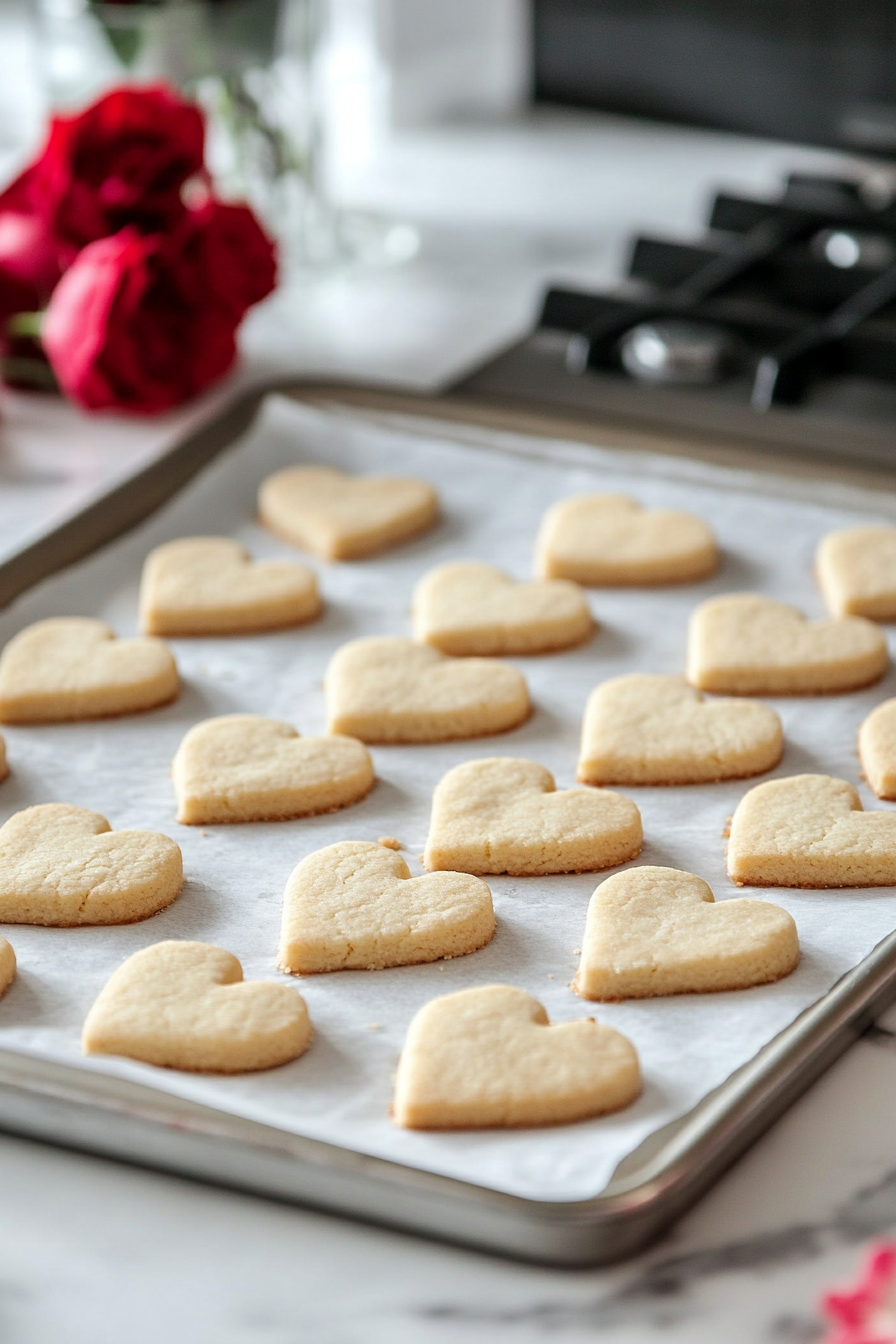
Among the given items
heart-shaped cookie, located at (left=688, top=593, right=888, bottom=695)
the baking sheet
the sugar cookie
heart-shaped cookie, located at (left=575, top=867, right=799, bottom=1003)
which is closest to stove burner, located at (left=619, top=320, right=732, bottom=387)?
the baking sheet

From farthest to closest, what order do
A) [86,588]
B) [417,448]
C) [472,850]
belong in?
[417,448], [86,588], [472,850]

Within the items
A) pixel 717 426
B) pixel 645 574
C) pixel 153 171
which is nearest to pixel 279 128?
pixel 153 171

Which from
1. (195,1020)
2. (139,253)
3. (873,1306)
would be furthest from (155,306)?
(873,1306)

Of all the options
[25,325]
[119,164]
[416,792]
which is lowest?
[416,792]

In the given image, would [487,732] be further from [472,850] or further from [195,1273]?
[195,1273]

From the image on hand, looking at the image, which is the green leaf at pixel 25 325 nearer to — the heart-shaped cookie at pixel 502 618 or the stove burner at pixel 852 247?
the heart-shaped cookie at pixel 502 618

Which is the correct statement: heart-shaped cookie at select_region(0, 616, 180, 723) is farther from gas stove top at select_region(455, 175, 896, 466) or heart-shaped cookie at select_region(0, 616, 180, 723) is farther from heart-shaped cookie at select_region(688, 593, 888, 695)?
gas stove top at select_region(455, 175, 896, 466)

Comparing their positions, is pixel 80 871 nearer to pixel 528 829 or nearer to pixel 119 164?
pixel 528 829
